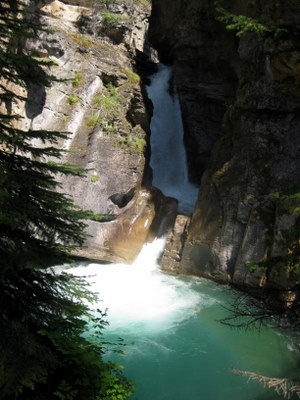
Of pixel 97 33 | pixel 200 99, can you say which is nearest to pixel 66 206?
pixel 200 99

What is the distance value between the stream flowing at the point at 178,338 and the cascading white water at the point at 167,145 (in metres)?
4.67

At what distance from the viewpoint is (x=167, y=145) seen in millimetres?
19094

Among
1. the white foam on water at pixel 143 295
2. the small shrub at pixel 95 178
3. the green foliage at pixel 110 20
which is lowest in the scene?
the white foam on water at pixel 143 295

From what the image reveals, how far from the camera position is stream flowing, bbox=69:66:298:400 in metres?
6.49

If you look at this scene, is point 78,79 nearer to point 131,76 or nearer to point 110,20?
point 131,76

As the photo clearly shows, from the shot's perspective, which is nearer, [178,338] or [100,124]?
[178,338]

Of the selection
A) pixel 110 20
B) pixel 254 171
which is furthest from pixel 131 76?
pixel 254 171

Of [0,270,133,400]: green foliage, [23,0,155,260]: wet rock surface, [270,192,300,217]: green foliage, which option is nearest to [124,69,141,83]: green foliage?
[23,0,155,260]: wet rock surface

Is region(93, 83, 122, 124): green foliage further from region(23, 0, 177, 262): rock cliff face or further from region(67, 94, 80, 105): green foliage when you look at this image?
region(67, 94, 80, 105): green foliage

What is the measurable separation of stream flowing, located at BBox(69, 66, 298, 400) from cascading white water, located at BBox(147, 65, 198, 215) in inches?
184

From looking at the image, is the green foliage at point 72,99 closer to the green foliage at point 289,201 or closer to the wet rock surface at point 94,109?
the wet rock surface at point 94,109

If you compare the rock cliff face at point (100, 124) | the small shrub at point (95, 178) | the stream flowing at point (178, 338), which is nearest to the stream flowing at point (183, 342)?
the stream flowing at point (178, 338)

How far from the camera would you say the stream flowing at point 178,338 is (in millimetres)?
6488

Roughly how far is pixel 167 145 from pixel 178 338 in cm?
1263
